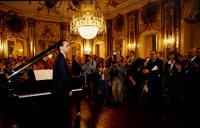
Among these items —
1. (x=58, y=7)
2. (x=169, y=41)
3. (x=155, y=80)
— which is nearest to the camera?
(x=155, y=80)

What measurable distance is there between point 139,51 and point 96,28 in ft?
13.5

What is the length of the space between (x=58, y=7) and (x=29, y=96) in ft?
30.7

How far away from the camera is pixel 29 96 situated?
4289 millimetres

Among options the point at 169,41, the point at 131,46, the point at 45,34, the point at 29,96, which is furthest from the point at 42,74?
the point at 45,34

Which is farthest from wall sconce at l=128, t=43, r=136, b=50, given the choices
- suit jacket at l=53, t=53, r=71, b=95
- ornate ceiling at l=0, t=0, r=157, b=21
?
suit jacket at l=53, t=53, r=71, b=95

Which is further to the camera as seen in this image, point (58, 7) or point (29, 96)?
point (58, 7)

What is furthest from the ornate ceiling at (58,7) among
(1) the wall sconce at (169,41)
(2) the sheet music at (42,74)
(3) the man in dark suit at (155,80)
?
(2) the sheet music at (42,74)

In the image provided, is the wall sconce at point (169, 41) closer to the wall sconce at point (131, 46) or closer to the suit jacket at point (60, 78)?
the wall sconce at point (131, 46)

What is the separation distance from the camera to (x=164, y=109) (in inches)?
229

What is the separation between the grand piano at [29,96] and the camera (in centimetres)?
422

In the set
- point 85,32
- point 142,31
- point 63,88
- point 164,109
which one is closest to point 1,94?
point 85,32

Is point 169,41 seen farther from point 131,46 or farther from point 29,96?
point 29,96

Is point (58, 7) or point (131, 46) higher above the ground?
point (58, 7)

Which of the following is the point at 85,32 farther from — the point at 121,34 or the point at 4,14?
the point at 4,14
